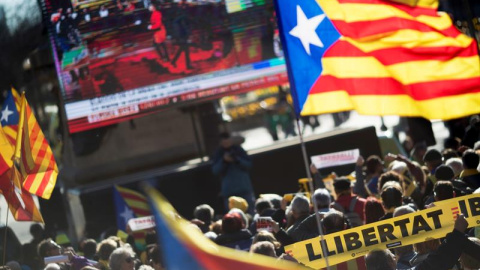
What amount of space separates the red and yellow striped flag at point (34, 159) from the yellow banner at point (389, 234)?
2863mm

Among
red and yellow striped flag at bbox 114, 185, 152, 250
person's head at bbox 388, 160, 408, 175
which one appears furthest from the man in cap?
red and yellow striped flag at bbox 114, 185, 152, 250

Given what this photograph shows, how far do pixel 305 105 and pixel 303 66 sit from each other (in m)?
0.30

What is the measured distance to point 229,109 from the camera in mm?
53938

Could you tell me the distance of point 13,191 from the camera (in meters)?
10.2

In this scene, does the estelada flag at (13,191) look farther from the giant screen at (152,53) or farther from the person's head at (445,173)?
the giant screen at (152,53)

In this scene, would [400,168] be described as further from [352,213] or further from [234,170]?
[234,170]

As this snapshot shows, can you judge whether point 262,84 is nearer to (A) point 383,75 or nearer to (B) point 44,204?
(B) point 44,204

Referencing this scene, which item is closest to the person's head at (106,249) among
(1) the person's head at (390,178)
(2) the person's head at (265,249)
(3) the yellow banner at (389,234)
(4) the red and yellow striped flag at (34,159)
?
(4) the red and yellow striped flag at (34,159)

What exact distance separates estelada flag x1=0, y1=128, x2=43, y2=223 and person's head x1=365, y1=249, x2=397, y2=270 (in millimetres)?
3743

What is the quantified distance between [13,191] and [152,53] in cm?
672

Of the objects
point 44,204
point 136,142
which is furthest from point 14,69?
point 44,204

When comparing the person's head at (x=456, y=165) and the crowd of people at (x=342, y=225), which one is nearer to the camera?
the crowd of people at (x=342, y=225)

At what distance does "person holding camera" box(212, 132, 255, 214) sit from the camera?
15078mm

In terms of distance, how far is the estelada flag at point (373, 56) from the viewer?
328 inches
